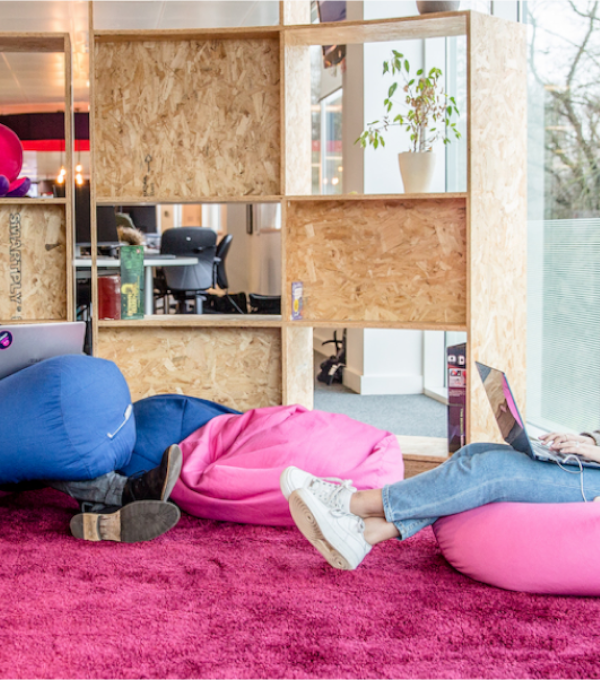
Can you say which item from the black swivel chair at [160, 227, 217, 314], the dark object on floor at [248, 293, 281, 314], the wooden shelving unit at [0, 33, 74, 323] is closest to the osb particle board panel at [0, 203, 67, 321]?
the wooden shelving unit at [0, 33, 74, 323]

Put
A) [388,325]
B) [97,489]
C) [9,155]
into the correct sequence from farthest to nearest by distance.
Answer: [9,155] < [388,325] < [97,489]

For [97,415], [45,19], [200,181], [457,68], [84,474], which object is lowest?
[84,474]

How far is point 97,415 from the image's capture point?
220 cm

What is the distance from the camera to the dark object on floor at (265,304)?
3.76 meters

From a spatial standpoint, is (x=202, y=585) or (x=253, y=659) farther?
(x=202, y=585)

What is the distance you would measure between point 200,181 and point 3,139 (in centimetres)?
97

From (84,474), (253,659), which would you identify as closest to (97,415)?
(84,474)

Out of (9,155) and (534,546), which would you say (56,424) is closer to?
(534,546)

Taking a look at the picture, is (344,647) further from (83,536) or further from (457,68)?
(457,68)

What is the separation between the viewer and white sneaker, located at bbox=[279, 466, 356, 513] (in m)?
1.91

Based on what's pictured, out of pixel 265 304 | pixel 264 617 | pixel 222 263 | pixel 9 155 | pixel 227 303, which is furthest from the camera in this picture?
pixel 222 263

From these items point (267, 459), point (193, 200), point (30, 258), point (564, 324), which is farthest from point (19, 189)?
point (564, 324)

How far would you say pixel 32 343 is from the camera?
239 centimetres

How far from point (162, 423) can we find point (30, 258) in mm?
1271
